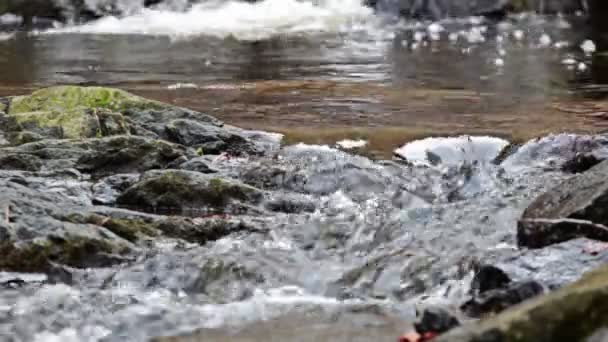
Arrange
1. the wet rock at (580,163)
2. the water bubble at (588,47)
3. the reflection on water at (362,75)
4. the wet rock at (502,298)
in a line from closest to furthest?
the wet rock at (502,298), the wet rock at (580,163), the reflection on water at (362,75), the water bubble at (588,47)

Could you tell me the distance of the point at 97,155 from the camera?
22.8 ft

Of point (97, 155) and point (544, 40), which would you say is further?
point (544, 40)

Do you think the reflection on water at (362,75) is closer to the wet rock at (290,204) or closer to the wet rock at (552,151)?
the wet rock at (552,151)

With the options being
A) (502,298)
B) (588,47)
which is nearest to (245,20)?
(588,47)

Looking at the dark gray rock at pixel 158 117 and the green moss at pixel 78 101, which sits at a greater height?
the green moss at pixel 78 101

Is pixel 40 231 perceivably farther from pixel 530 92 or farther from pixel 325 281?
pixel 530 92

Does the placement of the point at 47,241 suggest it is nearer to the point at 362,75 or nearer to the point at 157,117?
the point at 157,117

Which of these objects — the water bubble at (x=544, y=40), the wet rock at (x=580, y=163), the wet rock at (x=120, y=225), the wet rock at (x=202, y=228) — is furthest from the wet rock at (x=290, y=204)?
the water bubble at (x=544, y=40)

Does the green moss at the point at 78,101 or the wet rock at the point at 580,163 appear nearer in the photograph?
the wet rock at the point at 580,163

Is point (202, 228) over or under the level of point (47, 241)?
under

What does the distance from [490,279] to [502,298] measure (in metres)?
0.37

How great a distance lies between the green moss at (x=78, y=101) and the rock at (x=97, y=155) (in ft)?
3.76

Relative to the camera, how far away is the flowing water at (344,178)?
4.05m

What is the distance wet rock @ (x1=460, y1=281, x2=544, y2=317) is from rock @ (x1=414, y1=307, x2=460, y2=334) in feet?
1.27
